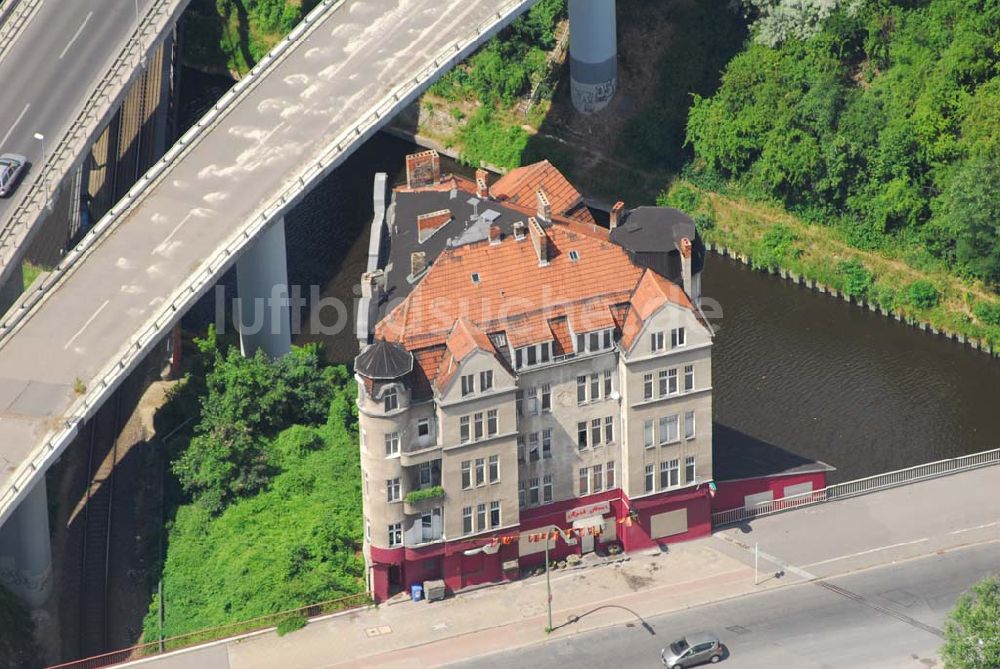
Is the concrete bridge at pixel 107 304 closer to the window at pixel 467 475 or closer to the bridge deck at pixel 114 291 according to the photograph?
the bridge deck at pixel 114 291

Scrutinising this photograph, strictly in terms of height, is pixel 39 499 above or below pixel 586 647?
above

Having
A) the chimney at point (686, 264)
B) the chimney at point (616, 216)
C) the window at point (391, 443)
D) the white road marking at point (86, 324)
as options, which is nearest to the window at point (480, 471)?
the window at point (391, 443)

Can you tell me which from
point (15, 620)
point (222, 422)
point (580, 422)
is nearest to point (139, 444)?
point (222, 422)

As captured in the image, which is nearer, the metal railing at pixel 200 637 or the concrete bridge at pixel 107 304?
the metal railing at pixel 200 637

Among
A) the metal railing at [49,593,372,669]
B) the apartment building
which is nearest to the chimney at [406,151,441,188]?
the apartment building

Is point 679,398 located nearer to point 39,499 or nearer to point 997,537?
point 997,537

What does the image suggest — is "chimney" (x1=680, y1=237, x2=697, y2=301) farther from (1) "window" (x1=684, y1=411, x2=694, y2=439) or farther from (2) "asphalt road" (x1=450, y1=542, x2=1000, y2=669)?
(2) "asphalt road" (x1=450, y1=542, x2=1000, y2=669)
